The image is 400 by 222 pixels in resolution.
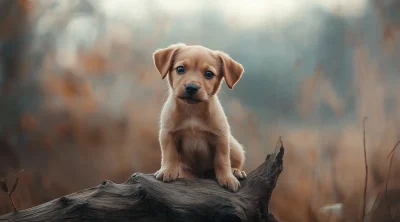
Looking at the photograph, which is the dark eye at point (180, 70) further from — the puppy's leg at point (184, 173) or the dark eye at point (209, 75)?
the puppy's leg at point (184, 173)

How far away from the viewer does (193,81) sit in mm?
1807

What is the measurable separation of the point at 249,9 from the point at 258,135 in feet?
2.44

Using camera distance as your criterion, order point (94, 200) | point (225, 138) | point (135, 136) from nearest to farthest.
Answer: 1. point (94, 200)
2. point (225, 138)
3. point (135, 136)

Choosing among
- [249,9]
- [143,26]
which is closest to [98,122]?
[143,26]

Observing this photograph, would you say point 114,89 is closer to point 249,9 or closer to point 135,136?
point 135,136

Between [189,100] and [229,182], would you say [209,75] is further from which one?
[229,182]

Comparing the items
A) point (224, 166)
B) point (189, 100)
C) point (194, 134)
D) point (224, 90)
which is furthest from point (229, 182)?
point (224, 90)

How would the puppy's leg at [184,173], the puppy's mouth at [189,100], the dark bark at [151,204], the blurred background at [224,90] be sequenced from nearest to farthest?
the dark bark at [151,204] < the puppy's mouth at [189,100] < the puppy's leg at [184,173] < the blurred background at [224,90]

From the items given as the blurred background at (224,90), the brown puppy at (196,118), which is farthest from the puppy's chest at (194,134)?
the blurred background at (224,90)

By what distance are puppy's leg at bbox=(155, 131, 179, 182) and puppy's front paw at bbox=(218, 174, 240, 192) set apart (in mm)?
178

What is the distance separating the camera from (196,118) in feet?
6.39

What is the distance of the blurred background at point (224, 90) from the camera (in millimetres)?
2789

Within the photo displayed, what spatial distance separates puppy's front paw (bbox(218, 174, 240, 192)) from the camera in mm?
1897

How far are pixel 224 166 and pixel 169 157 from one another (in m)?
0.22
